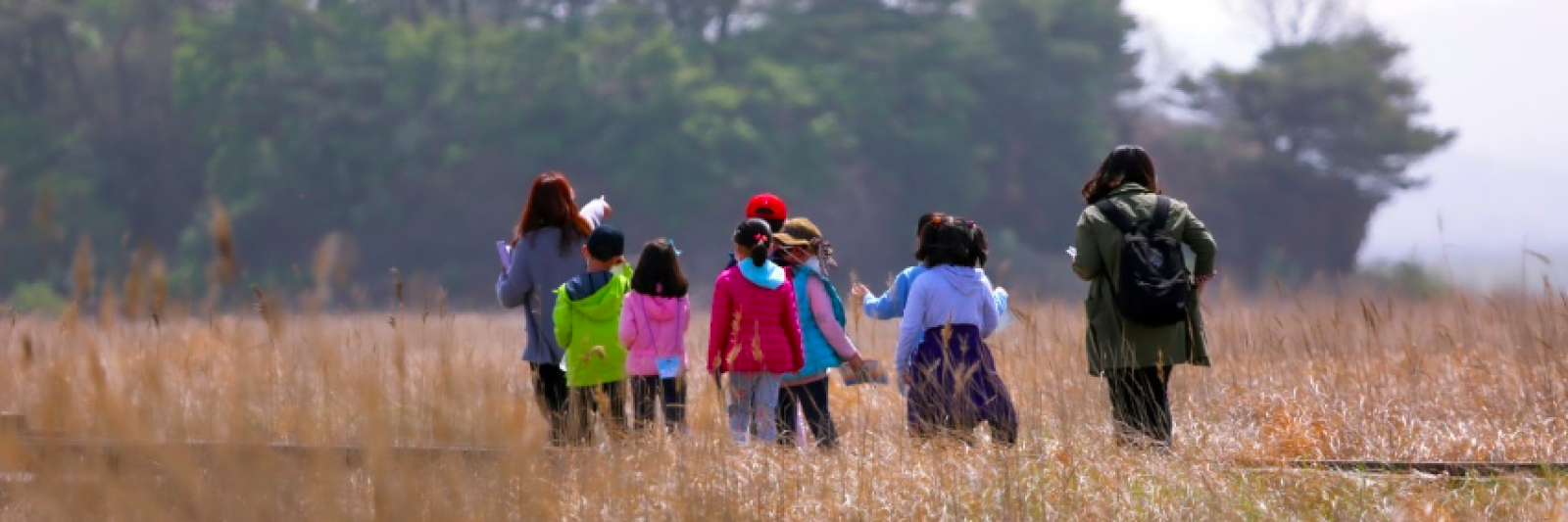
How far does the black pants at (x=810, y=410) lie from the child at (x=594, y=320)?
632 mm

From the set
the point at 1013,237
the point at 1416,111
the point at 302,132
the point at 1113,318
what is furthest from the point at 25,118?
the point at 1113,318

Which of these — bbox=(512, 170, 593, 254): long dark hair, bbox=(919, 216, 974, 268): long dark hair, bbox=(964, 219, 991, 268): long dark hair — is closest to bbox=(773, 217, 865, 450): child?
bbox=(919, 216, 974, 268): long dark hair

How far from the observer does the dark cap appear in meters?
6.51

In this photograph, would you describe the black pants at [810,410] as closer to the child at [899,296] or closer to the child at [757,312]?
the child at [757,312]

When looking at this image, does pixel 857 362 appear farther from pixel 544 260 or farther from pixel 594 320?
pixel 544 260

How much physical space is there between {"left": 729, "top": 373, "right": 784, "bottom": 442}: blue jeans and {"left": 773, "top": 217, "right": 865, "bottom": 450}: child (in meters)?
0.07

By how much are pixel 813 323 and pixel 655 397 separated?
70cm

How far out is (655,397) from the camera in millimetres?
6902

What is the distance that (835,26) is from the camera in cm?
4153

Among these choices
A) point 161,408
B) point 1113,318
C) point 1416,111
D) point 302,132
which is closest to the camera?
point 161,408

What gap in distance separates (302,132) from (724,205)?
9099 mm

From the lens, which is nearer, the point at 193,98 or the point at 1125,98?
the point at 193,98

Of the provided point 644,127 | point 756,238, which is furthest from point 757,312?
point 644,127

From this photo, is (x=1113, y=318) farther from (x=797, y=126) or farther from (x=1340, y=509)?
(x=797, y=126)
